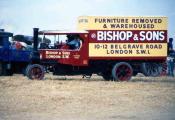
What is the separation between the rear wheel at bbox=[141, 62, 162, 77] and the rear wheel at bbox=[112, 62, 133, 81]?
0.89 m

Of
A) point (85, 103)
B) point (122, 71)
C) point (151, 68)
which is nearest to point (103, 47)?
point (122, 71)

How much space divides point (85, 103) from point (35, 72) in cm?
834

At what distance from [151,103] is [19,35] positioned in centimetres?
2419

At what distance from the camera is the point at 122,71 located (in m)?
21.7

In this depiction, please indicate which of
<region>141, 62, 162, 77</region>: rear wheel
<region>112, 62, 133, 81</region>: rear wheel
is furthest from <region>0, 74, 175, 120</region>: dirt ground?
<region>141, 62, 162, 77</region>: rear wheel

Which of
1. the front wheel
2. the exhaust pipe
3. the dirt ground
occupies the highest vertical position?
the exhaust pipe

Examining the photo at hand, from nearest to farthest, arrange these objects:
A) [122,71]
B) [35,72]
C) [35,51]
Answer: [35,72]
[35,51]
[122,71]

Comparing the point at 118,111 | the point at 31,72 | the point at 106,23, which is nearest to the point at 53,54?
the point at 31,72

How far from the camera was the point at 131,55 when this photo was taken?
848 inches

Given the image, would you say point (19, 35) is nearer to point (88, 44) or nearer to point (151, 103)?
point (88, 44)

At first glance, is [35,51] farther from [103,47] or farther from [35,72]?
[103,47]

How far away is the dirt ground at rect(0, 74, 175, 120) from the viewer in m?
11.2

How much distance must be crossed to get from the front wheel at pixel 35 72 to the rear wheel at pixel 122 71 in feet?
10.2

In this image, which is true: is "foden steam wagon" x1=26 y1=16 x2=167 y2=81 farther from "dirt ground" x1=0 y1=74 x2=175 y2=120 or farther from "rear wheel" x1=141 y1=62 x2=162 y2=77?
"dirt ground" x1=0 y1=74 x2=175 y2=120
